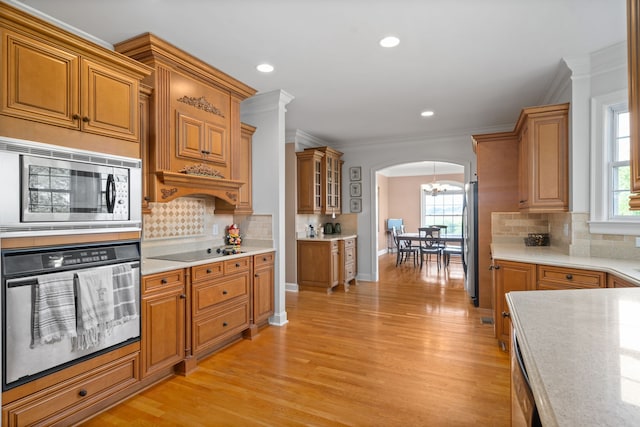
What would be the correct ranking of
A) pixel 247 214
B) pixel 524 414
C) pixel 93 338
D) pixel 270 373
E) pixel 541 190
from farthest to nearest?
pixel 247 214 → pixel 541 190 → pixel 270 373 → pixel 93 338 → pixel 524 414

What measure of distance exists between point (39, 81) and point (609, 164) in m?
4.15

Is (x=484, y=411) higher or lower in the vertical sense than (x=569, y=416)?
lower

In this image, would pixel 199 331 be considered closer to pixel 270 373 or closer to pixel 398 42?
pixel 270 373

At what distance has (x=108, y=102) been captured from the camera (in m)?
2.21

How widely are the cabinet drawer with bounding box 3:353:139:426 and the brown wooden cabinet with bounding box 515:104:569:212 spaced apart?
3.68 metres

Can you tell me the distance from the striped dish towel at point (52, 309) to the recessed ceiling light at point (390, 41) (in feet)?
8.73

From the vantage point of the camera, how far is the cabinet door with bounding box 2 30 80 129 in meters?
1.77

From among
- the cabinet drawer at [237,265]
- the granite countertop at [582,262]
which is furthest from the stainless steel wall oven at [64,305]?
the granite countertop at [582,262]

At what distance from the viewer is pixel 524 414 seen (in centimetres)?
92

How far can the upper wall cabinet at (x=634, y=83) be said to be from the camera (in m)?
1.35

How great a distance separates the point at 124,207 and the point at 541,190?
3.57 m

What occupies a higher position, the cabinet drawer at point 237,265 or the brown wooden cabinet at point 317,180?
the brown wooden cabinet at point 317,180

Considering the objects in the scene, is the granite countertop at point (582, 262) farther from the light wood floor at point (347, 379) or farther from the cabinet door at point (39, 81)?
the cabinet door at point (39, 81)

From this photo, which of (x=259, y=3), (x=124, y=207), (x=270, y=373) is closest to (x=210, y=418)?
(x=270, y=373)
